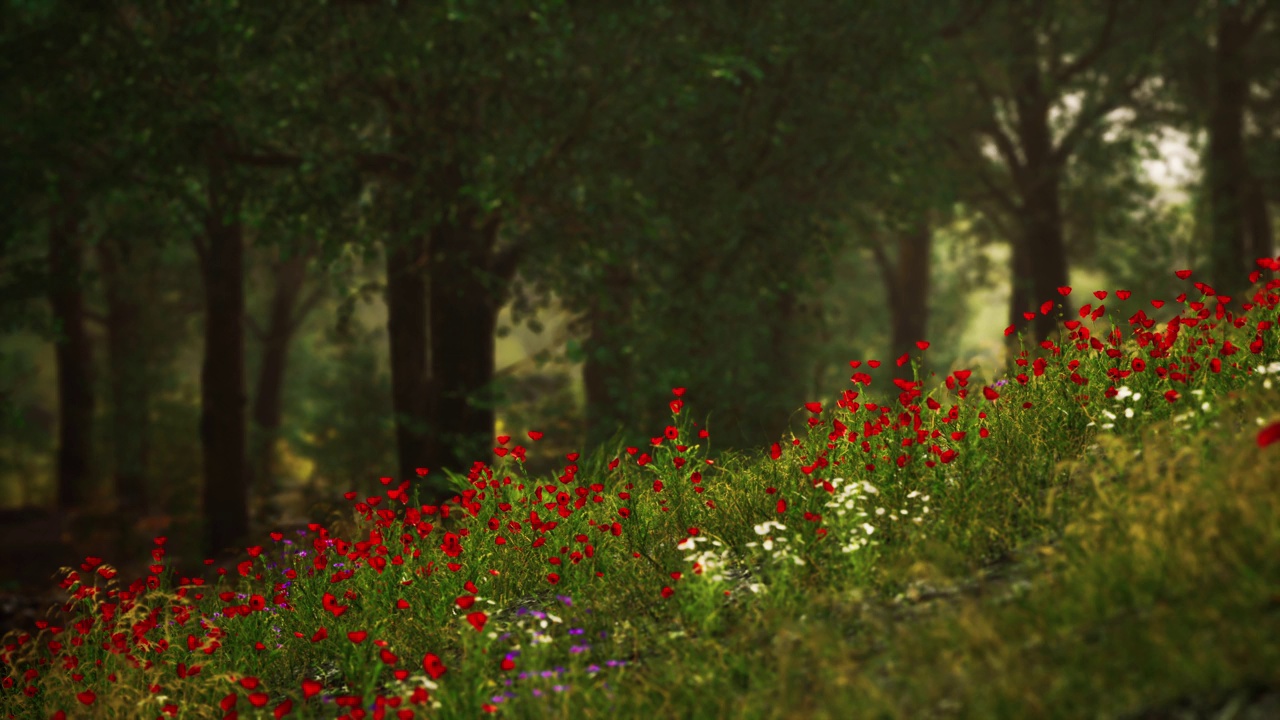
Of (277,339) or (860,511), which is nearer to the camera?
(860,511)

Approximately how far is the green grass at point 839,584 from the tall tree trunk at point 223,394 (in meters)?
8.64

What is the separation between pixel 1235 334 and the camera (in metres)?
6.25

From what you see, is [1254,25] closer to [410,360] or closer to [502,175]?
[502,175]

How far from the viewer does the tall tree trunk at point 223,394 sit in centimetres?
1493

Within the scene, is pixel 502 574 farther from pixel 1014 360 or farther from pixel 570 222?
pixel 570 222

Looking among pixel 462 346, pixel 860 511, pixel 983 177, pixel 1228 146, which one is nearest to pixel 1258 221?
pixel 1228 146

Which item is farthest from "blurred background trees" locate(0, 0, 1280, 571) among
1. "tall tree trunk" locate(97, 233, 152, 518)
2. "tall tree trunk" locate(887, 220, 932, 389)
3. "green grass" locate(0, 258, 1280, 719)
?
"tall tree trunk" locate(887, 220, 932, 389)

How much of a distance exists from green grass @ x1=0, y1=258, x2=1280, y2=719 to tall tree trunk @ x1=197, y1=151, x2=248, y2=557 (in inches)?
340

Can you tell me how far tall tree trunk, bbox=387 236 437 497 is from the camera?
11.9 meters

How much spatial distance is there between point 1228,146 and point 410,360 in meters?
15.5

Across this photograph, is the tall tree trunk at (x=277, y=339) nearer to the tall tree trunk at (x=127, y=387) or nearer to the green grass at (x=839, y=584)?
the tall tree trunk at (x=127, y=387)

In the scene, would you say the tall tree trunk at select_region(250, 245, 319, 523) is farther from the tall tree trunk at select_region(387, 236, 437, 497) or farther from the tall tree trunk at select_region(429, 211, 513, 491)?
the tall tree trunk at select_region(429, 211, 513, 491)

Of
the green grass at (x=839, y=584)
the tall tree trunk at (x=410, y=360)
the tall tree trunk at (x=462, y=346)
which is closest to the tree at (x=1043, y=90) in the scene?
the tall tree trunk at (x=462, y=346)

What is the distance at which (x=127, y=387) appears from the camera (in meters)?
22.1
